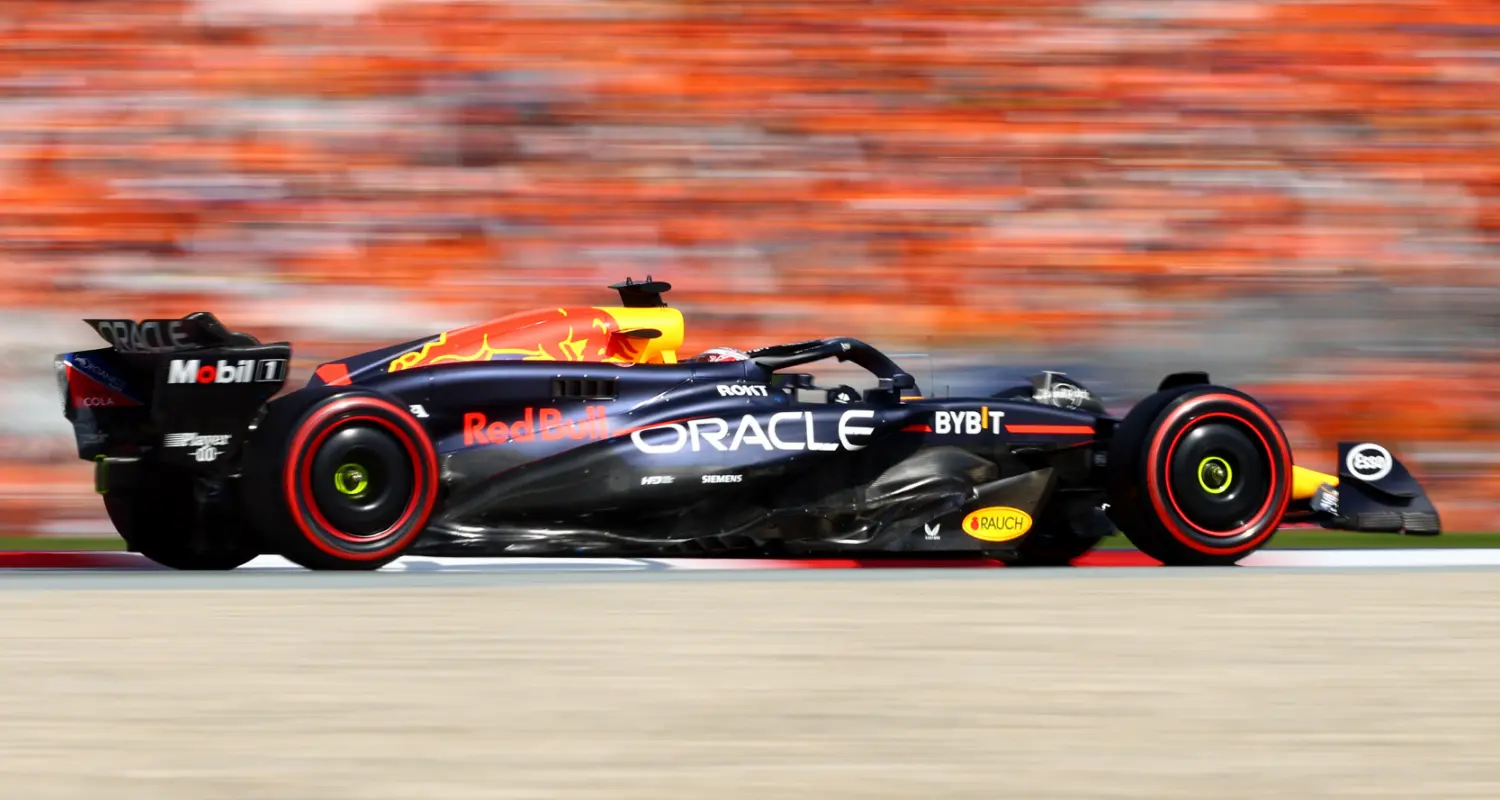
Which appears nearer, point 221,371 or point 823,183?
point 221,371

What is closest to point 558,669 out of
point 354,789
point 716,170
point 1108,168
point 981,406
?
point 354,789

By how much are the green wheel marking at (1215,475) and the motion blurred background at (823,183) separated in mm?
3501

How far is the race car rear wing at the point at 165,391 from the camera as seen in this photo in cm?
671

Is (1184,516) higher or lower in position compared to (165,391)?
lower

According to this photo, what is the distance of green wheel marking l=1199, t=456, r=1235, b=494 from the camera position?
24.4 feet

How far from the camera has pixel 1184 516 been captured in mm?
7379

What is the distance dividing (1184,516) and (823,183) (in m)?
5.09

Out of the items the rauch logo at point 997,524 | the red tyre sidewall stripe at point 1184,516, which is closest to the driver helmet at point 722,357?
the rauch logo at point 997,524

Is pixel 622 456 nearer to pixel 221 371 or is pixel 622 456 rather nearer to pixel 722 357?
pixel 722 357

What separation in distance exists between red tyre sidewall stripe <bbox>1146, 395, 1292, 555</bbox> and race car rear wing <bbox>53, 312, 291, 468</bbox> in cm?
320

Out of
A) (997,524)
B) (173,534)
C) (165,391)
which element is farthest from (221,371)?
(997,524)

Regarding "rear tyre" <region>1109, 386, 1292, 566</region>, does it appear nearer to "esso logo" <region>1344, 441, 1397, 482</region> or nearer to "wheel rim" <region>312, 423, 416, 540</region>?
"esso logo" <region>1344, 441, 1397, 482</region>

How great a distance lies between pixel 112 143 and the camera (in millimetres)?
11578

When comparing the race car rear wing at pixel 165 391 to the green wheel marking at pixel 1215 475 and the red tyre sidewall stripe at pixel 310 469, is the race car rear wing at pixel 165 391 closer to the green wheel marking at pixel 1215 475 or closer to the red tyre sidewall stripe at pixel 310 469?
the red tyre sidewall stripe at pixel 310 469
